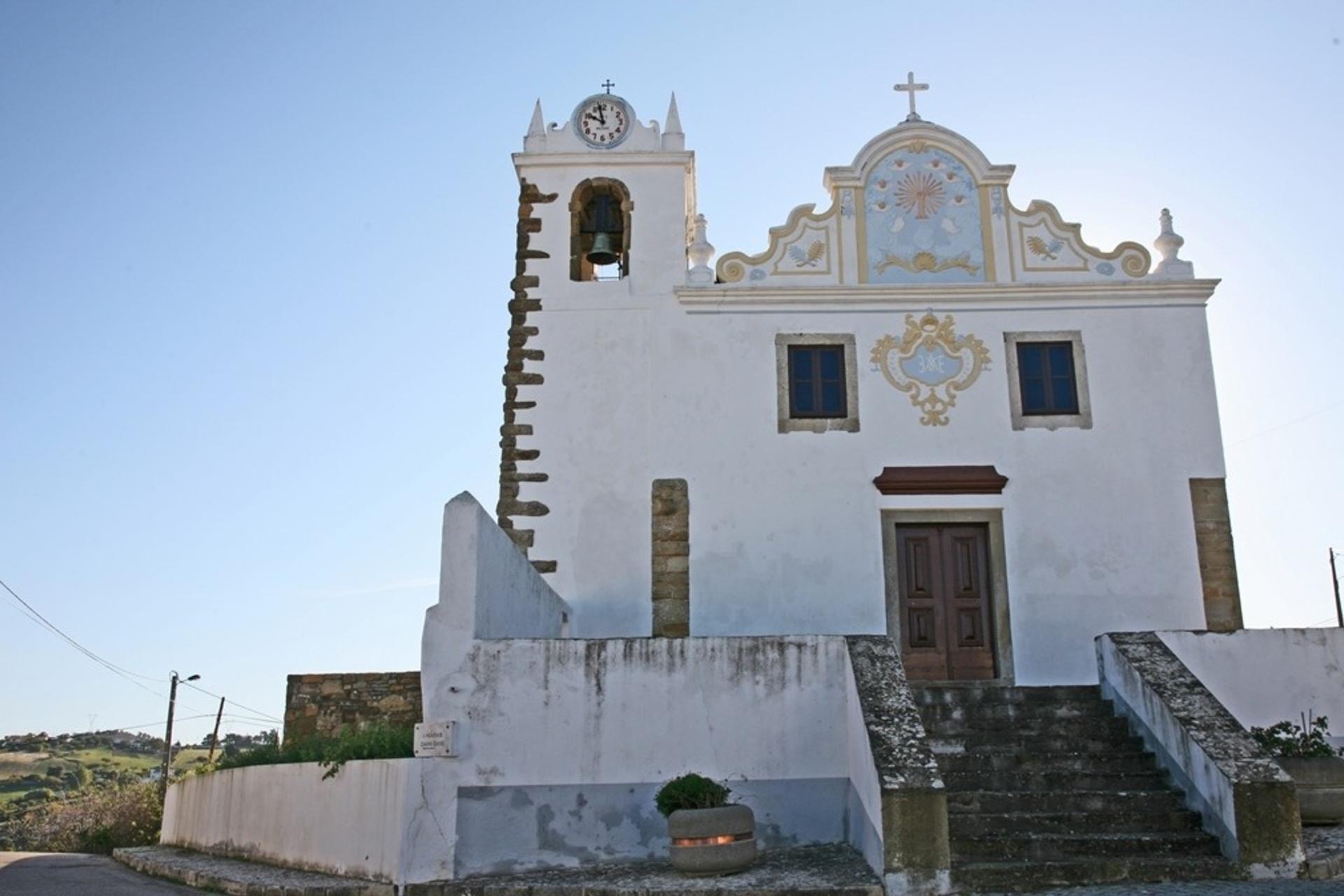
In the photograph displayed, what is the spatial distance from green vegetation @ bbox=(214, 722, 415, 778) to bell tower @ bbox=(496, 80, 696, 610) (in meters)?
2.89

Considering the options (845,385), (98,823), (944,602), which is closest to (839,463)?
(845,385)

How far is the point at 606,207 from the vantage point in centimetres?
1504

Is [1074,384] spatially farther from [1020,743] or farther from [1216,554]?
[1020,743]

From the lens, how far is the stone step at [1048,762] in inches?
380

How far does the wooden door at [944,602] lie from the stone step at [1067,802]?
3576mm

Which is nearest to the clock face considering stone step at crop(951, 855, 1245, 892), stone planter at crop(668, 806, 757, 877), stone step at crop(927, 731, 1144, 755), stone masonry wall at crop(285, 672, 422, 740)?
stone masonry wall at crop(285, 672, 422, 740)

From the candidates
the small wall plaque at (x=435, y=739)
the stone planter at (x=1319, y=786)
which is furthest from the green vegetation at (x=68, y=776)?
the stone planter at (x=1319, y=786)

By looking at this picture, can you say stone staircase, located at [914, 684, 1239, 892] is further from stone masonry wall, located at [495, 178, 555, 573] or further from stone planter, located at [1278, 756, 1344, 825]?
stone masonry wall, located at [495, 178, 555, 573]

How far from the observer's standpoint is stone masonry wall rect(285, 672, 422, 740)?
14.1 m

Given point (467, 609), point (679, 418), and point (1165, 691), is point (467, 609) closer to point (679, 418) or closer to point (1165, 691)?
point (679, 418)

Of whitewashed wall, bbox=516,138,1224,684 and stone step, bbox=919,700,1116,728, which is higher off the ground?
whitewashed wall, bbox=516,138,1224,684

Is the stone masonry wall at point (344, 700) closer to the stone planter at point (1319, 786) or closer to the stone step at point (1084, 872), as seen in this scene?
the stone step at point (1084, 872)

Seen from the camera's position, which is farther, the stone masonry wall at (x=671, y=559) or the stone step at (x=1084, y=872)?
the stone masonry wall at (x=671, y=559)

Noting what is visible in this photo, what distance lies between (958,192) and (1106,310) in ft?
6.94
